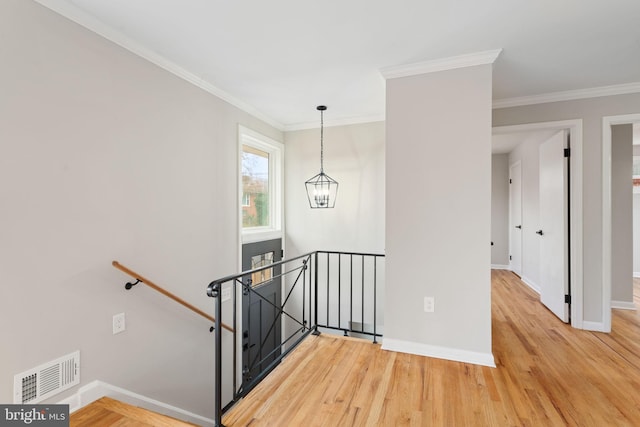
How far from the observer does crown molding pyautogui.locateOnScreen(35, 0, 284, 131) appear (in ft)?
5.82

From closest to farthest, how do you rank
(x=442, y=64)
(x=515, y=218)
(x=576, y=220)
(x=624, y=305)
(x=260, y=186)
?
(x=442, y=64) < (x=576, y=220) < (x=624, y=305) < (x=260, y=186) < (x=515, y=218)

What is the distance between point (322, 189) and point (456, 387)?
2576 millimetres

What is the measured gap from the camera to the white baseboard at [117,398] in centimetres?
179

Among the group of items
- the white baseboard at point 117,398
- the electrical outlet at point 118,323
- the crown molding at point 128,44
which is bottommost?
the white baseboard at point 117,398

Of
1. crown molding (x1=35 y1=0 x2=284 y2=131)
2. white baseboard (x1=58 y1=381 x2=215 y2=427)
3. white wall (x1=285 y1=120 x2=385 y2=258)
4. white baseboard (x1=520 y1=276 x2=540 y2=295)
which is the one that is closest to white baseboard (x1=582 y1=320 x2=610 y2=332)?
white baseboard (x1=520 y1=276 x2=540 y2=295)

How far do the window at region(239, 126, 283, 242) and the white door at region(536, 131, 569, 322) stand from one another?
135 inches

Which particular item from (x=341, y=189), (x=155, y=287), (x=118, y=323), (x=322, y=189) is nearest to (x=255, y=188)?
(x=322, y=189)

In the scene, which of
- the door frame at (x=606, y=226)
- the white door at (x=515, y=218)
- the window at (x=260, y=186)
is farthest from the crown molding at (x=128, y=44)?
the white door at (x=515, y=218)

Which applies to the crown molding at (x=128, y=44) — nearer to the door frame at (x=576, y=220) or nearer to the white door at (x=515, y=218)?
the door frame at (x=576, y=220)

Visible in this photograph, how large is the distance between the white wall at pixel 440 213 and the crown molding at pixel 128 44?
1.73m

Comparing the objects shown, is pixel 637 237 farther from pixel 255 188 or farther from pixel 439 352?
pixel 255 188

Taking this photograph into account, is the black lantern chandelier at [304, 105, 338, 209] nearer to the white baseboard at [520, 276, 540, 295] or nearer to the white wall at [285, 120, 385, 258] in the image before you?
the white wall at [285, 120, 385, 258]

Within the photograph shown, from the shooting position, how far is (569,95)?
10.3 ft

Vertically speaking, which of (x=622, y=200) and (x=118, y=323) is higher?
(x=622, y=200)
